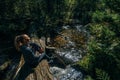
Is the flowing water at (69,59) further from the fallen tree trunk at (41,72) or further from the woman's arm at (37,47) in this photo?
the woman's arm at (37,47)

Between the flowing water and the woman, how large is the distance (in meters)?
0.89

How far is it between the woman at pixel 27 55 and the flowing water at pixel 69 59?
89 cm

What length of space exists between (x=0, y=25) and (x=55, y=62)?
2585 millimetres

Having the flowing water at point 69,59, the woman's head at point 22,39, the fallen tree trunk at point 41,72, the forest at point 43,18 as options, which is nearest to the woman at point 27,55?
the woman's head at point 22,39

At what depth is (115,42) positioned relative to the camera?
28.7 ft

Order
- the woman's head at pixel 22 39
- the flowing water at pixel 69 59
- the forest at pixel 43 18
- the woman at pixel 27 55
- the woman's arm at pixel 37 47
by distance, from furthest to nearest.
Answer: the forest at pixel 43 18 < the flowing water at pixel 69 59 < the woman's arm at pixel 37 47 < the woman's head at pixel 22 39 < the woman at pixel 27 55

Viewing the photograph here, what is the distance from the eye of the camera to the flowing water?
35.2 feet

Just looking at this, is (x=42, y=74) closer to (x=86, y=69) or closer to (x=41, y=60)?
(x=41, y=60)

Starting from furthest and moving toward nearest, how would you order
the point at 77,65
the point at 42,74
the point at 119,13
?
1. the point at 77,65
2. the point at 42,74
3. the point at 119,13

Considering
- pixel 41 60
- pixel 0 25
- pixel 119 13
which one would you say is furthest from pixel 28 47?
pixel 119 13

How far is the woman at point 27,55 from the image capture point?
1002cm

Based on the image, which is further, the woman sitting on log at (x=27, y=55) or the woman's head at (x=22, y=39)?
the woman's head at (x=22, y=39)

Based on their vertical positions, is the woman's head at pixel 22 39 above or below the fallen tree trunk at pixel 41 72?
above

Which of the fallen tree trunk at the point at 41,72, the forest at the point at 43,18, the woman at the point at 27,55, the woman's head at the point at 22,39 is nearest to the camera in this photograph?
the fallen tree trunk at the point at 41,72
